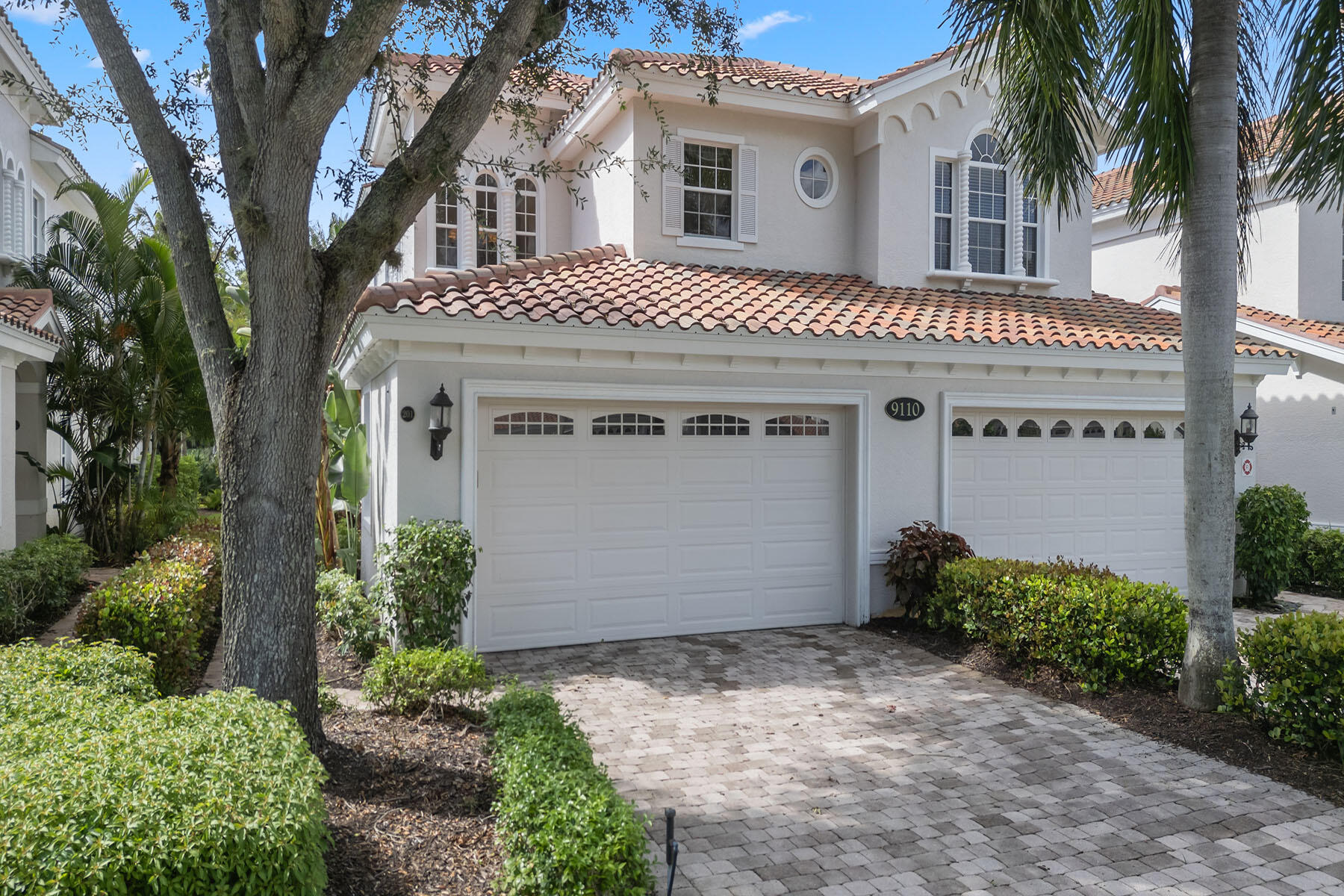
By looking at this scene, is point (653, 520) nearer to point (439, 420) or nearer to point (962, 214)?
point (439, 420)

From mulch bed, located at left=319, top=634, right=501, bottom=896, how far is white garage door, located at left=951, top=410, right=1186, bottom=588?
23.4 feet

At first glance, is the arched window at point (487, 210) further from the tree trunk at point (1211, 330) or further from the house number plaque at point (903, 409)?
the tree trunk at point (1211, 330)

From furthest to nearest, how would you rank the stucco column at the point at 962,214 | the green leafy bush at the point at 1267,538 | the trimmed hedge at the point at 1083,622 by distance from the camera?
the stucco column at the point at 962,214 → the green leafy bush at the point at 1267,538 → the trimmed hedge at the point at 1083,622

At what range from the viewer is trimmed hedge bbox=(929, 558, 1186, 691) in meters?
7.45

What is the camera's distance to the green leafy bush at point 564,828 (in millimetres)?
3734

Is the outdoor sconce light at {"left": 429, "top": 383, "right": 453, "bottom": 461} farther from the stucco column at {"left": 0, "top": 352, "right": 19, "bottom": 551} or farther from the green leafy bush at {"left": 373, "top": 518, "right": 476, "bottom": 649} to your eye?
the stucco column at {"left": 0, "top": 352, "right": 19, "bottom": 551}

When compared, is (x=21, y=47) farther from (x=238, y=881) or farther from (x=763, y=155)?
(x=238, y=881)

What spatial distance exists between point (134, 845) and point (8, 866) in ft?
1.07

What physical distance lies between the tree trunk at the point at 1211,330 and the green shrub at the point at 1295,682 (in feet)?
0.77

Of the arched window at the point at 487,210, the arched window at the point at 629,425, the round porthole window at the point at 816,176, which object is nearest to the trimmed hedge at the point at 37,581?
the arched window at the point at 629,425

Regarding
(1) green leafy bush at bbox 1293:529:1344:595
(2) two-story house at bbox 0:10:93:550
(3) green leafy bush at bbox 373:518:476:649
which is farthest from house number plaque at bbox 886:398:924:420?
(2) two-story house at bbox 0:10:93:550

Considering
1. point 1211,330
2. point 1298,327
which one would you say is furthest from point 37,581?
point 1298,327

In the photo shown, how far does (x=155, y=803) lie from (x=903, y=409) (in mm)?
8818

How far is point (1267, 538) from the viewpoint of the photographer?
38.4 feet
